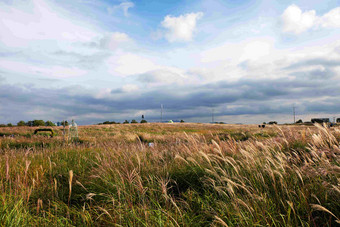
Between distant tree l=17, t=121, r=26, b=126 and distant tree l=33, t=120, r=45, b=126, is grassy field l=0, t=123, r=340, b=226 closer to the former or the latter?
distant tree l=33, t=120, r=45, b=126

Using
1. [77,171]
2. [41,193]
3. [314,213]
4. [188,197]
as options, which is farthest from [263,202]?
Answer: [77,171]

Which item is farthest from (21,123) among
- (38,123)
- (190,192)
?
(190,192)

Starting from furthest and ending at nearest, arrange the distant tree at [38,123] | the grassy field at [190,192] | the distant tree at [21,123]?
1. the distant tree at [21,123]
2. the distant tree at [38,123]
3. the grassy field at [190,192]

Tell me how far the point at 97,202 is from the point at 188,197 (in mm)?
1468

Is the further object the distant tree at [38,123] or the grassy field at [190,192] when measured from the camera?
the distant tree at [38,123]

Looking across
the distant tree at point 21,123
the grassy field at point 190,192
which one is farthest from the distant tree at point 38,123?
the grassy field at point 190,192

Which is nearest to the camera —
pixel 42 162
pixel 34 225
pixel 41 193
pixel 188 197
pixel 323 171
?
pixel 34 225

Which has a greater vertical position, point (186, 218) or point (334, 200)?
point (334, 200)

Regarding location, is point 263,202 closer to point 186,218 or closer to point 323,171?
point 186,218

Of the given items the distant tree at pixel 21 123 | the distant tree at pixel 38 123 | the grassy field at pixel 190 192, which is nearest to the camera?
the grassy field at pixel 190 192

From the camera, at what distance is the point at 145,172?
4777mm

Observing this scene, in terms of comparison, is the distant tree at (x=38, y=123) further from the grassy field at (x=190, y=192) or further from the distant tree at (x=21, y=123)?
the grassy field at (x=190, y=192)

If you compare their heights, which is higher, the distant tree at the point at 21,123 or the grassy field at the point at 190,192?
the distant tree at the point at 21,123

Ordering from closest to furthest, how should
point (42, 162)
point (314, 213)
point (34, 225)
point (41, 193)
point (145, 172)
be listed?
point (34, 225), point (314, 213), point (41, 193), point (145, 172), point (42, 162)
